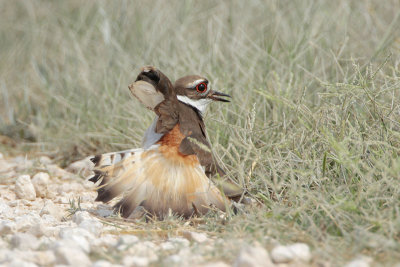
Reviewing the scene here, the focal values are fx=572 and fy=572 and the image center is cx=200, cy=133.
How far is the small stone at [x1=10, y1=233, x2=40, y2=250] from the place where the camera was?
8.14 ft

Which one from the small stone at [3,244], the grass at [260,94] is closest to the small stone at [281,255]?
the grass at [260,94]

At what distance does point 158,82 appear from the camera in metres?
3.07

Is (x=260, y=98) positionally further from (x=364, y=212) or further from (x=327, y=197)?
(x=364, y=212)

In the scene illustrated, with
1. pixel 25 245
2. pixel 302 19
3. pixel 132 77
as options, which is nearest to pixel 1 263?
pixel 25 245

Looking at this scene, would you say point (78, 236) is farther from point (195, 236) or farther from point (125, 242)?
point (195, 236)

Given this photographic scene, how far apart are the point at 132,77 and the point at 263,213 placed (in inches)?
100

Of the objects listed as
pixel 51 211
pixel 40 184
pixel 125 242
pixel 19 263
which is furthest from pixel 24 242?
pixel 40 184

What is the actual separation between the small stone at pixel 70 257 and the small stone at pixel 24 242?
0.23m

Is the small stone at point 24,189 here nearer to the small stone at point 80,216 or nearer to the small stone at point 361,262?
the small stone at point 80,216

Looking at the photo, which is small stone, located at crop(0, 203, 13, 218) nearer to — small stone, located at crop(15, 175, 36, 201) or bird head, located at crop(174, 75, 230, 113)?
small stone, located at crop(15, 175, 36, 201)

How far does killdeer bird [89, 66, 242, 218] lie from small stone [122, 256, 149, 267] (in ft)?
2.50

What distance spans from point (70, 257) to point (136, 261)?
26cm

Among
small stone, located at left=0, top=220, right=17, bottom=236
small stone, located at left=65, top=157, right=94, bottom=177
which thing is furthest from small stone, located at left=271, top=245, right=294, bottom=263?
small stone, located at left=65, top=157, right=94, bottom=177

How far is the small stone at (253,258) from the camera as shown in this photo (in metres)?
2.14
